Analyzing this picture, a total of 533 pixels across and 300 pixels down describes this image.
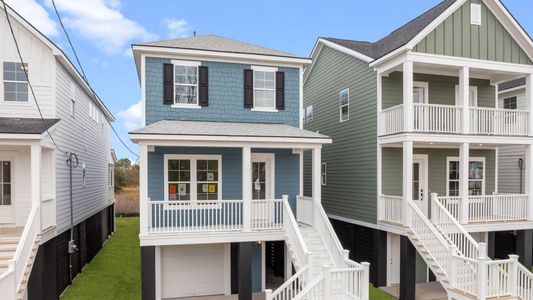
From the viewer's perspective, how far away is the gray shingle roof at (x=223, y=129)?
35.3ft

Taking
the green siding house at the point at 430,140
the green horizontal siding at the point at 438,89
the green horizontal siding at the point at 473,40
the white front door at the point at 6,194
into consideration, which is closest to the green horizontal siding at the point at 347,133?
the green siding house at the point at 430,140

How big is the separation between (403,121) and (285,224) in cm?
545

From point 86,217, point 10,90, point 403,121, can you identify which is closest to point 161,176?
point 10,90

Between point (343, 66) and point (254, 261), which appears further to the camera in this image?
point (343, 66)

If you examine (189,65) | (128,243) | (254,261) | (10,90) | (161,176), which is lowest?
(128,243)

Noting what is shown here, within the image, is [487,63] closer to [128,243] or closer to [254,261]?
[254,261]

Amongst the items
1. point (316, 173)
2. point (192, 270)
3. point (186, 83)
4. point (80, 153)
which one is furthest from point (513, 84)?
point (80, 153)

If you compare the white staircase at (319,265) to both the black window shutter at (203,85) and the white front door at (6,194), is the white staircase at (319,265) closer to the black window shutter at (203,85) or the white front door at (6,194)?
the black window shutter at (203,85)

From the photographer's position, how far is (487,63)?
13469 millimetres

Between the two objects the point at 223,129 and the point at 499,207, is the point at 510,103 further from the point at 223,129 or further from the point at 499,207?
the point at 223,129

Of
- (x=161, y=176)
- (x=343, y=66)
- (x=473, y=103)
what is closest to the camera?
(x=161, y=176)

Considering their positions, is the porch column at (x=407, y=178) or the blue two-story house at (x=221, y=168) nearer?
the blue two-story house at (x=221, y=168)

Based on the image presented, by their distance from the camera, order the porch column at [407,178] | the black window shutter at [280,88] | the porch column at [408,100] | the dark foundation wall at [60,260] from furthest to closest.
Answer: the black window shutter at [280,88] < the porch column at [408,100] < the porch column at [407,178] < the dark foundation wall at [60,260]

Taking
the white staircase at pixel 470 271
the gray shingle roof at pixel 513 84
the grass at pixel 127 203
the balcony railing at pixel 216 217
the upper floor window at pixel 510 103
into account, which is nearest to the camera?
the white staircase at pixel 470 271
